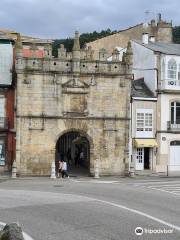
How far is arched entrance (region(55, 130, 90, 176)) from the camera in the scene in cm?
5319

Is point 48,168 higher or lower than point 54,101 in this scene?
lower

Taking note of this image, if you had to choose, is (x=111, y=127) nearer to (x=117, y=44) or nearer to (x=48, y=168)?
(x=48, y=168)

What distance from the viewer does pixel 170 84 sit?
164 feet

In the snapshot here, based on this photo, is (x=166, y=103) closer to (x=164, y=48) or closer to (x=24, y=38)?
(x=164, y=48)

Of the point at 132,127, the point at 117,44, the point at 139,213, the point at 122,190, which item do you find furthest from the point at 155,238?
the point at 117,44

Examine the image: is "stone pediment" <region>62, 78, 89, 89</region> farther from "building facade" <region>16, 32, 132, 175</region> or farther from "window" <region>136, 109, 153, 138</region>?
"window" <region>136, 109, 153, 138</region>

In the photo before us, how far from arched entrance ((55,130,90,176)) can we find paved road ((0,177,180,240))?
60.5 feet

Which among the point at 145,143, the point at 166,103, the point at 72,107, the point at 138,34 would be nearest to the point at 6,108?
the point at 72,107

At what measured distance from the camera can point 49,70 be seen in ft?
147

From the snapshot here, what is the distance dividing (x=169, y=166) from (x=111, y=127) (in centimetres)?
705

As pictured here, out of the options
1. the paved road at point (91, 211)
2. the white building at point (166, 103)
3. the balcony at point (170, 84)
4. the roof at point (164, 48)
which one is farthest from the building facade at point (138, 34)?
the paved road at point (91, 211)

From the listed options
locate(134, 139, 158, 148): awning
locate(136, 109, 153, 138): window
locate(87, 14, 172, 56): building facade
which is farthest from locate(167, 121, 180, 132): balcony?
locate(87, 14, 172, 56): building facade

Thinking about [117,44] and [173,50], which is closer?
[173,50]

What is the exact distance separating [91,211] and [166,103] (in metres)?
28.4
